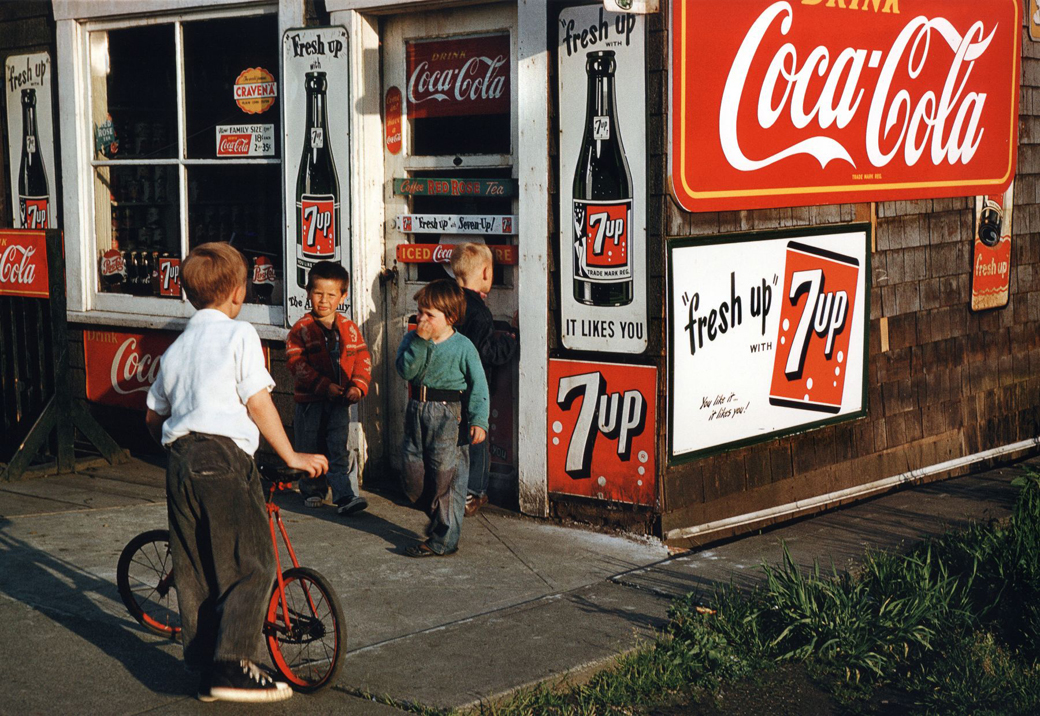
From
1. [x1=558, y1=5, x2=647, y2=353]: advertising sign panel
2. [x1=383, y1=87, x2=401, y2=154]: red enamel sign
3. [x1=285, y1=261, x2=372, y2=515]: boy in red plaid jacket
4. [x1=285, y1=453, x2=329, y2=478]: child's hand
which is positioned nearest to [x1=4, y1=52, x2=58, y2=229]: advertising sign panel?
[x1=383, y1=87, x2=401, y2=154]: red enamel sign

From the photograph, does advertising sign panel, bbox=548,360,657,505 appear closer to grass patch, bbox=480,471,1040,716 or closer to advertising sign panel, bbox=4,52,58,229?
grass patch, bbox=480,471,1040,716

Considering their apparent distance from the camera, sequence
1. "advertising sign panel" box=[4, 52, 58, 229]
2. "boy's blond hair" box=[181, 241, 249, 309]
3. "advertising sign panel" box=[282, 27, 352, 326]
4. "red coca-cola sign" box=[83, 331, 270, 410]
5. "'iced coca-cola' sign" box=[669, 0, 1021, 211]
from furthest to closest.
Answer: "advertising sign panel" box=[4, 52, 58, 229]
"red coca-cola sign" box=[83, 331, 270, 410]
"advertising sign panel" box=[282, 27, 352, 326]
"'iced coca-cola' sign" box=[669, 0, 1021, 211]
"boy's blond hair" box=[181, 241, 249, 309]

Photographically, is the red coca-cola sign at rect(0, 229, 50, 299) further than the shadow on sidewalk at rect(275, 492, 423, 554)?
Yes

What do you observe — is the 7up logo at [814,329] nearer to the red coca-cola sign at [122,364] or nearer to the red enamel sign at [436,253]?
the red enamel sign at [436,253]

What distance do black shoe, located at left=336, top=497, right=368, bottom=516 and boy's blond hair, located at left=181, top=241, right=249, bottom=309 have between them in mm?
2721

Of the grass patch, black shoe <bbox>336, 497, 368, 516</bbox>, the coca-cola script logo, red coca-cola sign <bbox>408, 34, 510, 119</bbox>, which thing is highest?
red coca-cola sign <bbox>408, 34, 510, 119</bbox>

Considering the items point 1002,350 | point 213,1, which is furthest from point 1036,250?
point 213,1

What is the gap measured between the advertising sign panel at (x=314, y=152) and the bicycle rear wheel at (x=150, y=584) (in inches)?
91.7

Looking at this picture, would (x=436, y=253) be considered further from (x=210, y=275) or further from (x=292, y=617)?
(x=292, y=617)

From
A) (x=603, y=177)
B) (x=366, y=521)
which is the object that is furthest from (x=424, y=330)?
(x=366, y=521)

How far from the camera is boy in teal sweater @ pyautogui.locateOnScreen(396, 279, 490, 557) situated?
6109mm

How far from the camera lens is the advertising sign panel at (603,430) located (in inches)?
256

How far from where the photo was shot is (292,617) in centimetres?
457

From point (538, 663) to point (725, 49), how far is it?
3.50 m
